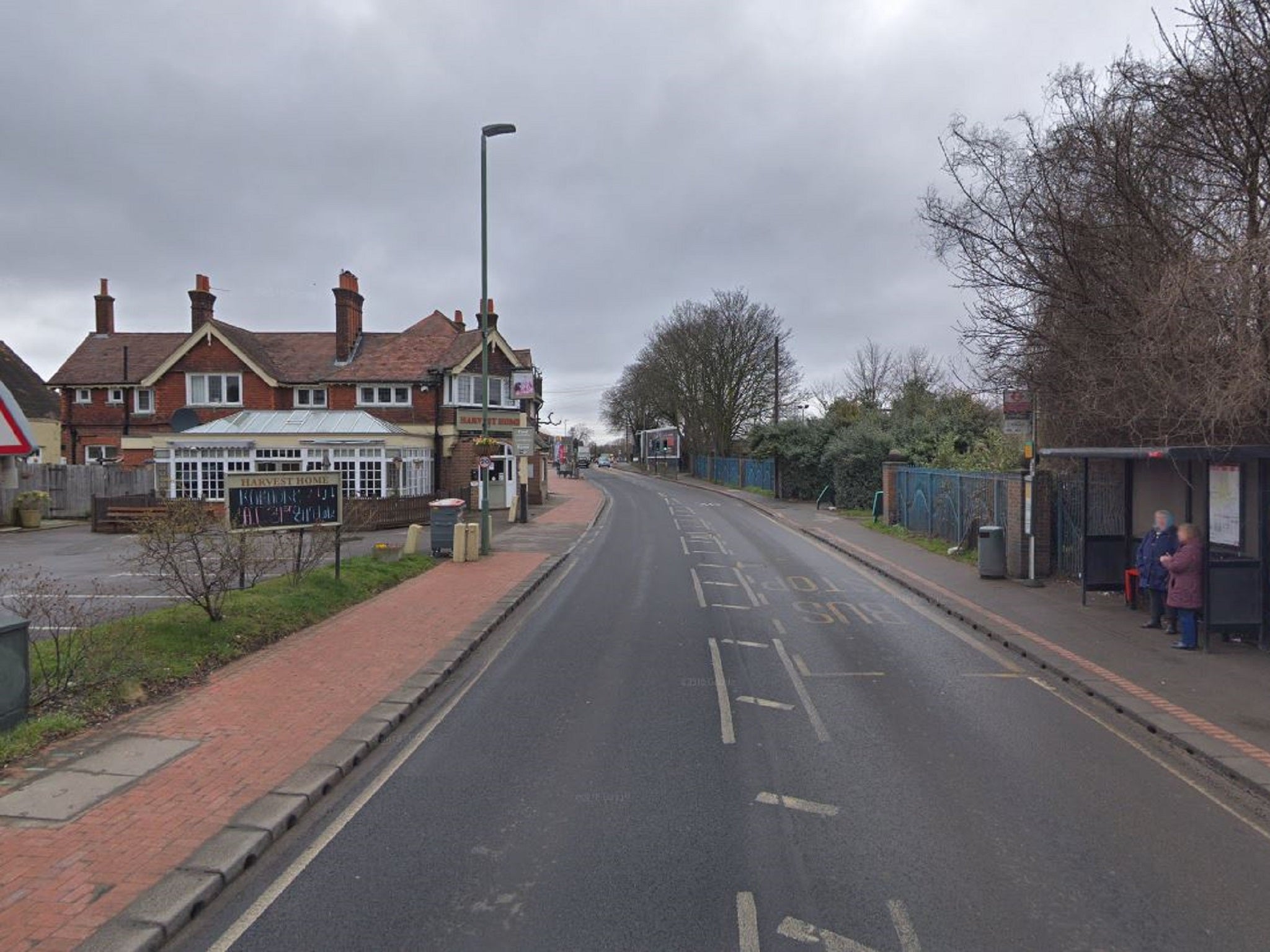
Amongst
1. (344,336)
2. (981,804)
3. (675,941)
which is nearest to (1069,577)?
(981,804)

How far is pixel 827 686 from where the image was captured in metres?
8.52

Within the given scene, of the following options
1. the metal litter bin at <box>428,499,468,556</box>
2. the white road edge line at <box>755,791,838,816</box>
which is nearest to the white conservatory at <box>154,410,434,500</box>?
the metal litter bin at <box>428,499,468,556</box>

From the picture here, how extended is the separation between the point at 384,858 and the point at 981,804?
3.77 meters

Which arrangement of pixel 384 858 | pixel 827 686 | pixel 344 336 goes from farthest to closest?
pixel 344 336
pixel 827 686
pixel 384 858

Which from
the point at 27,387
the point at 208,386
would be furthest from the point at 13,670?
the point at 27,387

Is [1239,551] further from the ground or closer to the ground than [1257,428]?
closer to the ground

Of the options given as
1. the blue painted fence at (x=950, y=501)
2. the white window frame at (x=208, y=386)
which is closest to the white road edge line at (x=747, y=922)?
the blue painted fence at (x=950, y=501)

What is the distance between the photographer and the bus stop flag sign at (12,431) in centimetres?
437

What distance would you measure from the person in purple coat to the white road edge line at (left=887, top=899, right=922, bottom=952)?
24.3 ft

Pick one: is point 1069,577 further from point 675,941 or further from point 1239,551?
point 675,941

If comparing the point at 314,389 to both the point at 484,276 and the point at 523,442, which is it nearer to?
the point at 523,442

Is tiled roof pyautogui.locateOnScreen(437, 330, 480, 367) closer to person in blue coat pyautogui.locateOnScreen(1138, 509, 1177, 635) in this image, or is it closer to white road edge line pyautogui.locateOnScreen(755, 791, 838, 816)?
person in blue coat pyautogui.locateOnScreen(1138, 509, 1177, 635)

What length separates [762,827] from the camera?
5.20m

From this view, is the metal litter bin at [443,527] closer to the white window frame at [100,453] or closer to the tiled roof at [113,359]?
the tiled roof at [113,359]
